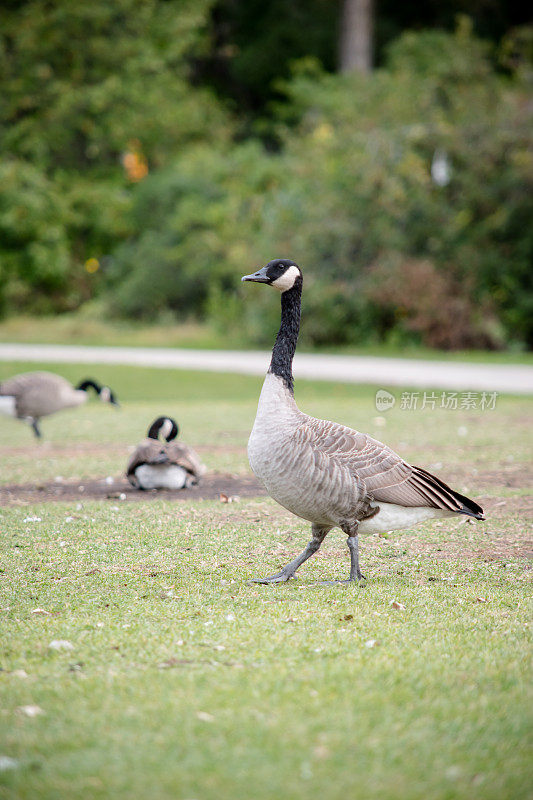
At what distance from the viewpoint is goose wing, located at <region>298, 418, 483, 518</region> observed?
16.3 feet

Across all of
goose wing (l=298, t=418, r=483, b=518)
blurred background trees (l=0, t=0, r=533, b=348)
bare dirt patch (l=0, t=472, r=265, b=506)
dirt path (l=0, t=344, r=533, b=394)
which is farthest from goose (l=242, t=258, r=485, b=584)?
blurred background trees (l=0, t=0, r=533, b=348)

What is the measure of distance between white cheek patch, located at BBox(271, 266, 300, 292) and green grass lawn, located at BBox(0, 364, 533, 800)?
1.76 metres

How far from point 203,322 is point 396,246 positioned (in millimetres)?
11827

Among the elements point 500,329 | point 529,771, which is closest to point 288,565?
point 529,771

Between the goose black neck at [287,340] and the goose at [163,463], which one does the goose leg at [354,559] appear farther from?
the goose at [163,463]

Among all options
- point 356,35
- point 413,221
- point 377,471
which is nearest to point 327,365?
point 413,221

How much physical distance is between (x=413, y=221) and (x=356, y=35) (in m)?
15.0

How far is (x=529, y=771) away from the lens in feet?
9.87

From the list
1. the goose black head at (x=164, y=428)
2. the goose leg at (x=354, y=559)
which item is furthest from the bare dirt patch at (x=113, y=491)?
the goose leg at (x=354, y=559)

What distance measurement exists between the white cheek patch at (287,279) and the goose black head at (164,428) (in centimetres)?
285

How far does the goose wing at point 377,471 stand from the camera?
4.97 metres

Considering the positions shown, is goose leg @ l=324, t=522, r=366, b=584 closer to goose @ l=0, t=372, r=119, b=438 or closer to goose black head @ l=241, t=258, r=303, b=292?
goose black head @ l=241, t=258, r=303, b=292

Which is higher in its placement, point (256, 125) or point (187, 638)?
point (256, 125)

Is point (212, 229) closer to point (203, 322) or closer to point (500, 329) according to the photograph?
point (203, 322)
